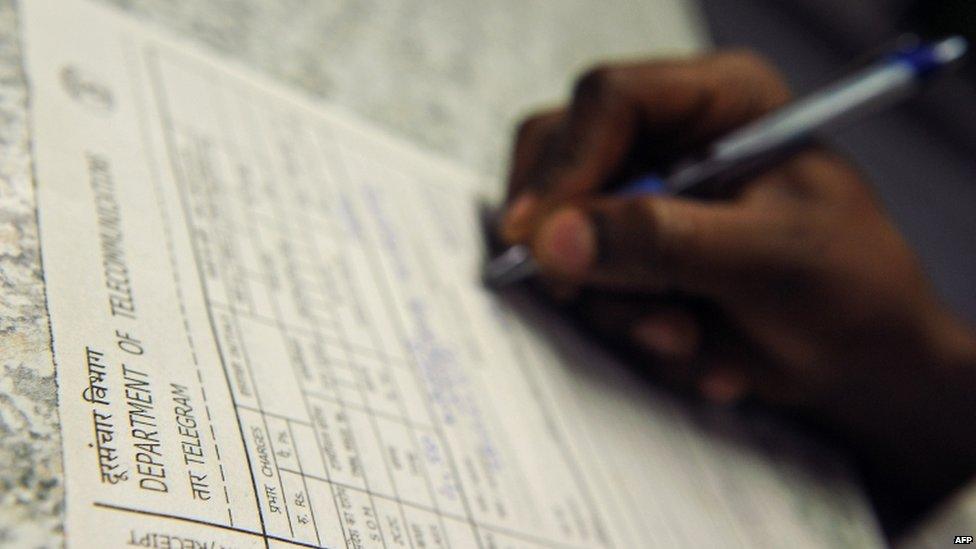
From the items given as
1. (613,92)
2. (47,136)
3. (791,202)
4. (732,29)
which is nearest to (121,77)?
(47,136)

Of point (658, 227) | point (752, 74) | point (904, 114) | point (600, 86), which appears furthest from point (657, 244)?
point (904, 114)

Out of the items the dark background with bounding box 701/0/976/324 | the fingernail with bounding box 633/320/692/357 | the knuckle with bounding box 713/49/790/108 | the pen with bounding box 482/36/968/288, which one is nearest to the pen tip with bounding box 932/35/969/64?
Answer: the pen with bounding box 482/36/968/288

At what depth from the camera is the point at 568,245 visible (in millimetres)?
397

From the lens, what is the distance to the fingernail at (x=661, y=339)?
460 millimetres

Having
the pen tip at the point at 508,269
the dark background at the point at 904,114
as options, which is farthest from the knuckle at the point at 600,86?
the dark background at the point at 904,114

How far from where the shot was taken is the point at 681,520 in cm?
37

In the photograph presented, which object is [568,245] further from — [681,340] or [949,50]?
[949,50]

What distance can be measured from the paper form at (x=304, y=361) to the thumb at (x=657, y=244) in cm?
4

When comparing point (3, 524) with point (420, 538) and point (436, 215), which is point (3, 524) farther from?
point (436, 215)

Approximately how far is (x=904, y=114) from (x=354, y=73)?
770 millimetres

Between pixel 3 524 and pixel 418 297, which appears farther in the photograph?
pixel 418 297

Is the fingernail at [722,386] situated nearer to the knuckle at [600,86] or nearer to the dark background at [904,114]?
the knuckle at [600,86]

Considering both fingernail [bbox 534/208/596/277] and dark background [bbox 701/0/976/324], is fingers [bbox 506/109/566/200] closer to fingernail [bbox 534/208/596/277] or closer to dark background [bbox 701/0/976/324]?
fingernail [bbox 534/208/596/277]

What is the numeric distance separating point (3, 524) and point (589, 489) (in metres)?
0.24
